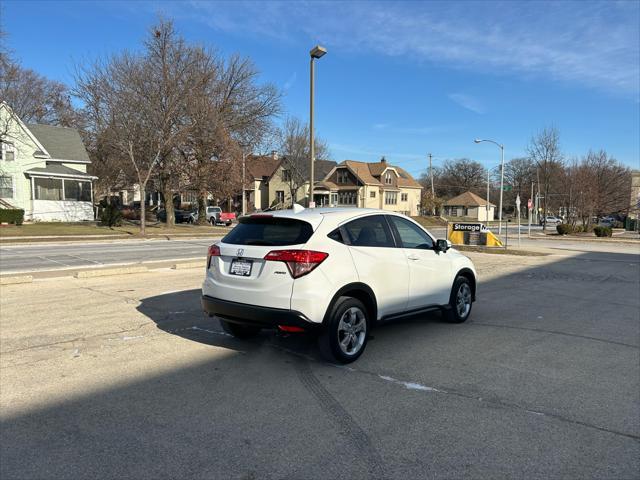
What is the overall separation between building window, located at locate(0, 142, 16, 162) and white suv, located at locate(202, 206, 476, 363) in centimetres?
3862

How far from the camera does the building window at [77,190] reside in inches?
1515

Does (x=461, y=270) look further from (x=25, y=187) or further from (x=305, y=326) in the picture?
(x=25, y=187)

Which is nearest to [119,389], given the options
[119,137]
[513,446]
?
[513,446]

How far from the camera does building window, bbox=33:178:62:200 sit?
36.9 m

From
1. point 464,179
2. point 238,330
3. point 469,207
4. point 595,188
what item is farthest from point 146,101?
point 464,179

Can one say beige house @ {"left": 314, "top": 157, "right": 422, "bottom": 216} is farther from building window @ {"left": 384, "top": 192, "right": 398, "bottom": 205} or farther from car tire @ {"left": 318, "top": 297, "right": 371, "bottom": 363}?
car tire @ {"left": 318, "top": 297, "right": 371, "bottom": 363}

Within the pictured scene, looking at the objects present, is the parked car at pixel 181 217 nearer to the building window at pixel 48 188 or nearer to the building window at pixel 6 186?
the building window at pixel 48 188

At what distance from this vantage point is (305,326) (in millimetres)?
4742

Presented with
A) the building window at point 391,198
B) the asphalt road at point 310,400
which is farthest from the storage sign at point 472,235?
the building window at point 391,198

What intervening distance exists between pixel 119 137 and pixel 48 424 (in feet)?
93.2

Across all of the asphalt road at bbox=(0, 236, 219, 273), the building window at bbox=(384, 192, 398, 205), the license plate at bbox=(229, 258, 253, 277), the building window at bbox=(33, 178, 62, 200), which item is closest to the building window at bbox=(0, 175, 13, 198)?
the building window at bbox=(33, 178, 62, 200)

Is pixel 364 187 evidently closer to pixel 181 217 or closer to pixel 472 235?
pixel 181 217

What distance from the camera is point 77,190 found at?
128 ft

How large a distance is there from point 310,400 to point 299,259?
136cm
